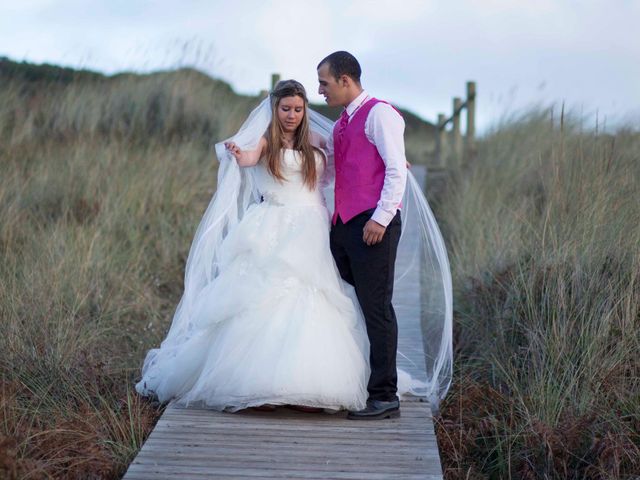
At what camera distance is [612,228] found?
6277 mm

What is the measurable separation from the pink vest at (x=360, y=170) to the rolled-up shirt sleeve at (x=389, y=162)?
3.1 inches

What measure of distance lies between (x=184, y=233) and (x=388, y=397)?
5669mm

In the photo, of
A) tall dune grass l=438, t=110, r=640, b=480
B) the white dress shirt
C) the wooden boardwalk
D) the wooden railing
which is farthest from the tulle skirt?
the wooden railing

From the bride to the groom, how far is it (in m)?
0.13

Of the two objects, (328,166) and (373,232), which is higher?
(328,166)

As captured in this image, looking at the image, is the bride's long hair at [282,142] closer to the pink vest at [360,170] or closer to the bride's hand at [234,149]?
the bride's hand at [234,149]

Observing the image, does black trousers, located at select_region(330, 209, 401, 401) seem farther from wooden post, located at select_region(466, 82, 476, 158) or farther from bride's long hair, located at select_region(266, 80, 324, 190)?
wooden post, located at select_region(466, 82, 476, 158)

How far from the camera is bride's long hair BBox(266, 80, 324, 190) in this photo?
530 cm

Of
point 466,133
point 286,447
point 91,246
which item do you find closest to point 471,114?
point 466,133

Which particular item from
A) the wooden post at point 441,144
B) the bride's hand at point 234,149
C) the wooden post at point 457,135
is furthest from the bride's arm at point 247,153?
the wooden post at point 441,144

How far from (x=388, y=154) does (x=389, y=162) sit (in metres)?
0.04

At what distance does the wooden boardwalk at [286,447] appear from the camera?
436 centimetres

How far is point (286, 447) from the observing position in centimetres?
469

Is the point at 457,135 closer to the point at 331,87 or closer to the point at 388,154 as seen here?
the point at 331,87
